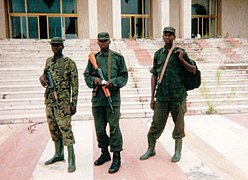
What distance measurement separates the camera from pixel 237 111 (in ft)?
24.3

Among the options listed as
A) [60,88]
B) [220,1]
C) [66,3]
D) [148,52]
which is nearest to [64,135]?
[60,88]

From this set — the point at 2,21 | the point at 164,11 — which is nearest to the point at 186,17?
the point at 164,11

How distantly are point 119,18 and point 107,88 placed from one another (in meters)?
16.9

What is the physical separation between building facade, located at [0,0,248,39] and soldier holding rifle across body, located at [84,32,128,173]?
15790mm

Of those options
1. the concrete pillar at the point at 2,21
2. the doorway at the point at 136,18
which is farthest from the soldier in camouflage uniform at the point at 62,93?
the doorway at the point at 136,18

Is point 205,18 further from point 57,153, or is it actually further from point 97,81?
point 57,153

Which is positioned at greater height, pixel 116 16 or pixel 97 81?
pixel 116 16

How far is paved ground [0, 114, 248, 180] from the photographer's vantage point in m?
3.78

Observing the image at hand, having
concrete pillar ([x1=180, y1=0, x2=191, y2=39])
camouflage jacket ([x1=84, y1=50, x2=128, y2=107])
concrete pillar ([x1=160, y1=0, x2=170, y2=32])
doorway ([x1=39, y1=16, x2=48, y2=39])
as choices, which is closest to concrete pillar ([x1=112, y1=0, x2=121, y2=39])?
concrete pillar ([x1=160, y1=0, x2=170, y2=32])

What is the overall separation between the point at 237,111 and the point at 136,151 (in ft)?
12.8

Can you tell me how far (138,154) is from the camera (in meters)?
4.54

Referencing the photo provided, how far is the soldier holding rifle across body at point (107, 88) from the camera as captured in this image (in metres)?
3.83

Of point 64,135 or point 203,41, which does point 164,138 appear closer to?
point 64,135

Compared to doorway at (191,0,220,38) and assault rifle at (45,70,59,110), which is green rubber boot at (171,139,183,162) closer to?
assault rifle at (45,70,59,110)
